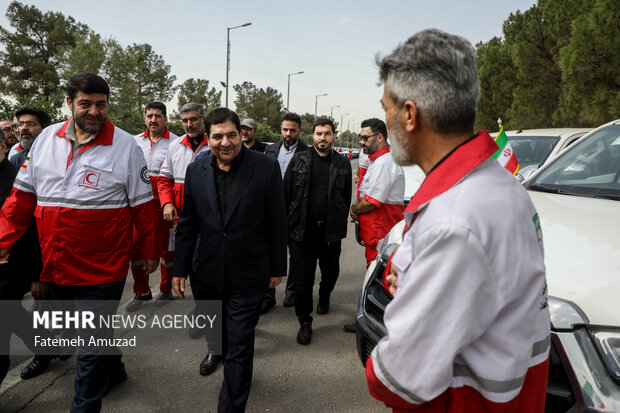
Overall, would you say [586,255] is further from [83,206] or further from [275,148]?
[275,148]

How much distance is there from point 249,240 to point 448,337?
1.96 m

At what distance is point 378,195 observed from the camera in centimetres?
384

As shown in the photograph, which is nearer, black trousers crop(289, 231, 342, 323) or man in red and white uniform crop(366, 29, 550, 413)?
man in red and white uniform crop(366, 29, 550, 413)

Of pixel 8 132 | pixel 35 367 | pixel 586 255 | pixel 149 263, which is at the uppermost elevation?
pixel 8 132

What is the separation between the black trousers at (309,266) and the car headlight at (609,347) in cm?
255

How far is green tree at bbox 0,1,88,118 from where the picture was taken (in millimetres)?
36281

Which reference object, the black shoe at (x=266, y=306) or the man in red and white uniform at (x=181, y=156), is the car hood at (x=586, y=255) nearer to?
the black shoe at (x=266, y=306)

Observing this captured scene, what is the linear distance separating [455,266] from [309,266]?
10.4ft

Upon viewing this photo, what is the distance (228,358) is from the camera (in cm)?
265

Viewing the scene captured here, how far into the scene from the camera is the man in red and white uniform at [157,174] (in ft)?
15.2

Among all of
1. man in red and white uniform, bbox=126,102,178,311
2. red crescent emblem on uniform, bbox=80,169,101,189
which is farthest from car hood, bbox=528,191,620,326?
man in red and white uniform, bbox=126,102,178,311

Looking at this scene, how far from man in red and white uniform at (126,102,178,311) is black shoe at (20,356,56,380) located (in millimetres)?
1239

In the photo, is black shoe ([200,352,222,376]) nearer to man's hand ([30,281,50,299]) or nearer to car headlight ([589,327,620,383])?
man's hand ([30,281,50,299])

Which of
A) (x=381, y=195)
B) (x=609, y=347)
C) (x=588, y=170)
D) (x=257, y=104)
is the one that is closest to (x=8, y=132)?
(x=381, y=195)
